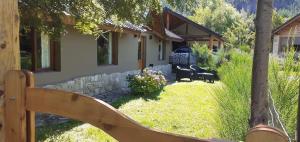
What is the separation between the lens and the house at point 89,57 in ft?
29.7

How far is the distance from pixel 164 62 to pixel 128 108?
44.3ft

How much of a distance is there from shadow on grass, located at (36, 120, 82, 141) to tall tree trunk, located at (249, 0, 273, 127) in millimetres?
4083

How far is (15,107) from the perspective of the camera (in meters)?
1.88

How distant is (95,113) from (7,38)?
75cm

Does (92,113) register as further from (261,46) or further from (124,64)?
(124,64)

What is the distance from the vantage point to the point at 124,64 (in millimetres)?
14906

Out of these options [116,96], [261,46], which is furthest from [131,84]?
[261,46]

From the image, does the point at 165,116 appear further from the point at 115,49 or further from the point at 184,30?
the point at 184,30

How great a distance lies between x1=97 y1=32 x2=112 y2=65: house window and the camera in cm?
1294

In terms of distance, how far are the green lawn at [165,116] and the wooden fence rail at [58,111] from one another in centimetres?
305

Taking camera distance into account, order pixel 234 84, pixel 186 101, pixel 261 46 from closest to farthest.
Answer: pixel 261 46
pixel 234 84
pixel 186 101

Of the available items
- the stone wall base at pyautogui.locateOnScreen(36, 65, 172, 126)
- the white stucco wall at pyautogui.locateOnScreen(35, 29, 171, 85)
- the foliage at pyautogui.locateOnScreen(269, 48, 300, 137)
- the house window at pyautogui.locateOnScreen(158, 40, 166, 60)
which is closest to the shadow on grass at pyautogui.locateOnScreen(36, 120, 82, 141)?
the white stucco wall at pyautogui.locateOnScreen(35, 29, 171, 85)

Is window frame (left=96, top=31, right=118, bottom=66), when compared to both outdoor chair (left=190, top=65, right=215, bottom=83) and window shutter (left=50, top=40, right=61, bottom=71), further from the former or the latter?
outdoor chair (left=190, top=65, right=215, bottom=83)

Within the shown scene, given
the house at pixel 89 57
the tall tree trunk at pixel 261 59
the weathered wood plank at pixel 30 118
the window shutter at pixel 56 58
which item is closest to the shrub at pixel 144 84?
the house at pixel 89 57
